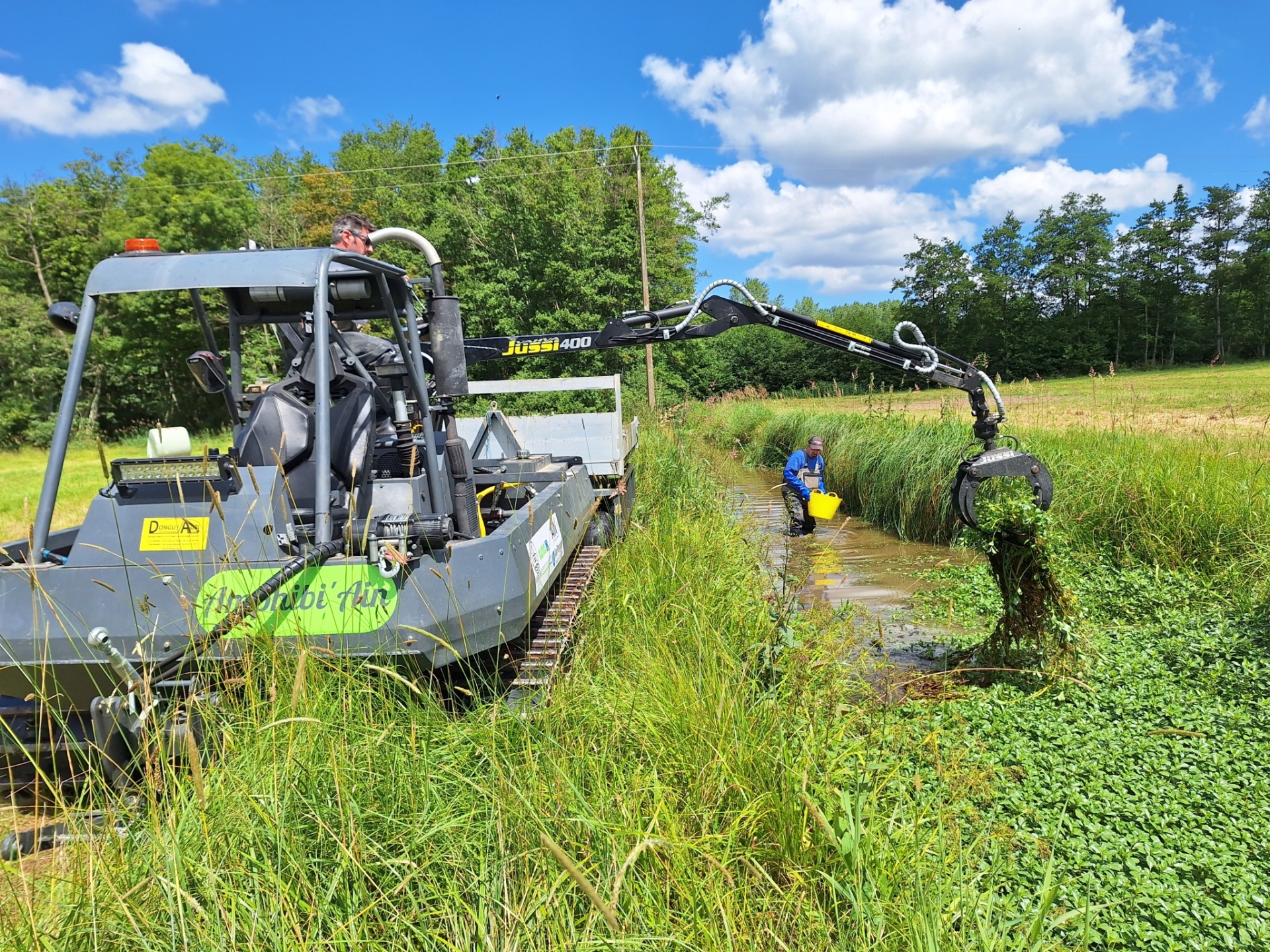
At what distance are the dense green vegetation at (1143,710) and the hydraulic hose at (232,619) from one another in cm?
275

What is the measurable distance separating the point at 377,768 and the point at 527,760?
1.43ft

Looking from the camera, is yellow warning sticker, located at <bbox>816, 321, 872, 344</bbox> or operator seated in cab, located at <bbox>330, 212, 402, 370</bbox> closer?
operator seated in cab, located at <bbox>330, 212, 402, 370</bbox>

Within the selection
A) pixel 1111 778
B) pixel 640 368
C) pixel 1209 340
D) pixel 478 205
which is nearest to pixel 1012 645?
pixel 1111 778

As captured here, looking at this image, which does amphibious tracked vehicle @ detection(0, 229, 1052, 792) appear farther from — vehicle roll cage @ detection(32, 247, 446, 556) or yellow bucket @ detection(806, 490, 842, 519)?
yellow bucket @ detection(806, 490, 842, 519)

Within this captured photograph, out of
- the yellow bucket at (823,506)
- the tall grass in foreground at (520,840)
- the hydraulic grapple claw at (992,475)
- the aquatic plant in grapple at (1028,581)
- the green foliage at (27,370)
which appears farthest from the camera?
the green foliage at (27,370)

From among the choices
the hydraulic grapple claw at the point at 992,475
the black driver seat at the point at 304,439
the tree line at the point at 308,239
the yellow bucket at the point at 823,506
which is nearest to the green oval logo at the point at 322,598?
the black driver seat at the point at 304,439

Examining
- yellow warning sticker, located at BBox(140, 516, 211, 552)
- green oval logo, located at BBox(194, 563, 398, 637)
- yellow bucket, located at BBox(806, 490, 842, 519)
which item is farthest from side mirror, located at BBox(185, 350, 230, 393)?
yellow bucket, located at BBox(806, 490, 842, 519)

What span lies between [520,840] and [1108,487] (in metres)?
6.84

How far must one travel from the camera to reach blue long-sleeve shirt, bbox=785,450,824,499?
8.86 metres

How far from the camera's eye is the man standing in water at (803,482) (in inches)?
352

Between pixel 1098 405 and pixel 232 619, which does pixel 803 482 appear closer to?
pixel 1098 405

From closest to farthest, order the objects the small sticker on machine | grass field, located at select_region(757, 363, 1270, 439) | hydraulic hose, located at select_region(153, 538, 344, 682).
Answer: hydraulic hose, located at select_region(153, 538, 344, 682) → the small sticker on machine → grass field, located at select_region(757, 363, 1270, 439)

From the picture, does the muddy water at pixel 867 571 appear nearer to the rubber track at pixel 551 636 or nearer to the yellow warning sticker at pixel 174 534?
the rubber track at pixel 551 636

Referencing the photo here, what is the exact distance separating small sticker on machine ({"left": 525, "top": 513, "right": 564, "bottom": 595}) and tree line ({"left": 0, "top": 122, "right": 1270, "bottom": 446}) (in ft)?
50.5
